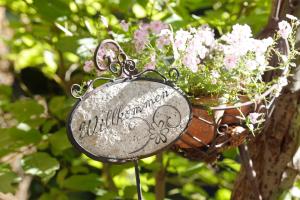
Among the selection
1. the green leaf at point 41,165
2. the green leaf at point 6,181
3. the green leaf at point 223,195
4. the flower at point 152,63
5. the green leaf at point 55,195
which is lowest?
the green leaf at point 55,195

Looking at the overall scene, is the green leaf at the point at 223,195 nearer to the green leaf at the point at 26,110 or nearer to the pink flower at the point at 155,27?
the green leaf at the point at 26,110

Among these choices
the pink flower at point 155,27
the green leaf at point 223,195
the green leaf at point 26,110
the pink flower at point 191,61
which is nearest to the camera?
the pink flower at point 191,61

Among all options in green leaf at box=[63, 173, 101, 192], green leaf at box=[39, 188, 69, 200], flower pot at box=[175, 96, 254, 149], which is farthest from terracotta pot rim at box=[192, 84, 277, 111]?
green leaf at box=[39, 188, 69, 200]

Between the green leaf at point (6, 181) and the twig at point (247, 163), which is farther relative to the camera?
the green leaf at point (6, 181)

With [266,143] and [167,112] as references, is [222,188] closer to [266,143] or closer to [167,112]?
[266,143]

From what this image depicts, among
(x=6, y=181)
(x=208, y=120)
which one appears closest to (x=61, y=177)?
(x=6, y=181)

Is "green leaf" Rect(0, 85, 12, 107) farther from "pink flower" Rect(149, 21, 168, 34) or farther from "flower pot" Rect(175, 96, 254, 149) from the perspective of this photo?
"flower pot" Rect(175, 96, 254, 149)

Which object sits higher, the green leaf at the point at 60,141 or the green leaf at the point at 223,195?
the green leaf at the point at 60,141

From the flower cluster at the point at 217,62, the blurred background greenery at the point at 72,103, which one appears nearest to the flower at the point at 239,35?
the flower cluster at the point at 217,62

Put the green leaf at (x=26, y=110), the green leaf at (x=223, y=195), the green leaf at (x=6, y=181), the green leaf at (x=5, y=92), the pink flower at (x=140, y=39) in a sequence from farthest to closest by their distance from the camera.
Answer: the green leaf at (x=5, y=92) → the green leaf at (x=223, y=195) → the green leaf at (x=26, y=110) → the green leaf at (x=6, y=181) → the pink flower at (x=140, y=39)

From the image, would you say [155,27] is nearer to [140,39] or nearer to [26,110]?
[140,39]
